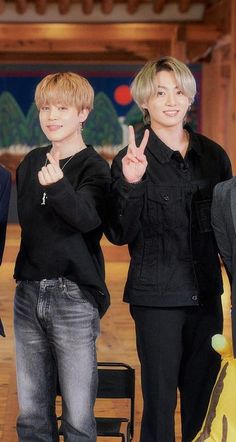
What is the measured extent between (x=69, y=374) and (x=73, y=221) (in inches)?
17.7

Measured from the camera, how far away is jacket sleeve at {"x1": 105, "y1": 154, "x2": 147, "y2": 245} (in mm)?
2246

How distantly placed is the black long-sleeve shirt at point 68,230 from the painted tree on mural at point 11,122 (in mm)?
8969

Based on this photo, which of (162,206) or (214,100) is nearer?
(162,206)

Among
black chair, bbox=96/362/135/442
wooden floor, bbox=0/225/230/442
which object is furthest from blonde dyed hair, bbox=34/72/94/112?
wooden floor, bbox=0/225/230/442

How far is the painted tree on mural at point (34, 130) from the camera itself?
11.1 metres

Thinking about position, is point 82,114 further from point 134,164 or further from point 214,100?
point 214,100

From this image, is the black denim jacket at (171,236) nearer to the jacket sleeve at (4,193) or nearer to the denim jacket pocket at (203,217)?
the denim jacket pocket at (203,217)

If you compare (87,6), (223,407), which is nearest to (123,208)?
(223,407)

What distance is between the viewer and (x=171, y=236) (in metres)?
2.41

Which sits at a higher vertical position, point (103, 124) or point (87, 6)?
point (87, 6)

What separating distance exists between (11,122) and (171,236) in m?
9.07

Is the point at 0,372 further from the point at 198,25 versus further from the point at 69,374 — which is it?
the point at 198,25

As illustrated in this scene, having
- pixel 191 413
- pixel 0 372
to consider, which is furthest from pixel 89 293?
pixel 0 372

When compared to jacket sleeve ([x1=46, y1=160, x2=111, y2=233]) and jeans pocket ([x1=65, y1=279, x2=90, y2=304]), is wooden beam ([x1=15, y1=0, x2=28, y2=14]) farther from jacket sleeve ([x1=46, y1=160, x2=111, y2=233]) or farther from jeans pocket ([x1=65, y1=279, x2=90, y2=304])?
jeans pocket ([x1=65, y1=279, x2=90, y2=304])
